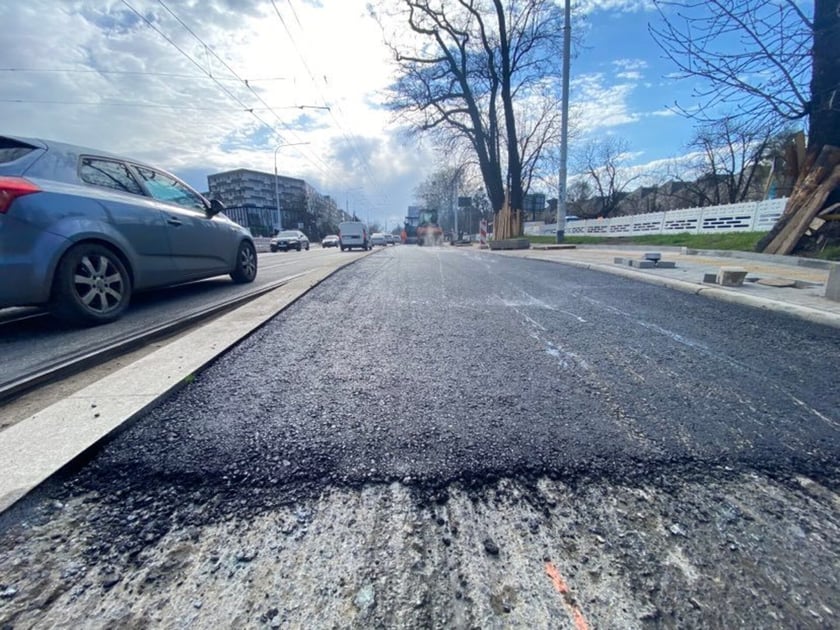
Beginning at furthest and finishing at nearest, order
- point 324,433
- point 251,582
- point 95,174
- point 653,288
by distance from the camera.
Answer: point 653,288, point 95,174, point 324,433, point 251,582

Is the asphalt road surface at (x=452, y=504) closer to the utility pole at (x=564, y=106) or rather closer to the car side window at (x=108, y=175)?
the car side window at (x=108, y=175)

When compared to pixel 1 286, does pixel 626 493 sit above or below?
below

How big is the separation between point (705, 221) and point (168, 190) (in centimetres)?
1847

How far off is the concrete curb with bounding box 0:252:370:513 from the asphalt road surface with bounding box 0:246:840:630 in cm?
7

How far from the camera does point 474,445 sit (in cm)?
154

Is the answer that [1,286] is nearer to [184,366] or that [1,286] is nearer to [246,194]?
[184,366]

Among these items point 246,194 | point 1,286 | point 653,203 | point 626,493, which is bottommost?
point 626,493

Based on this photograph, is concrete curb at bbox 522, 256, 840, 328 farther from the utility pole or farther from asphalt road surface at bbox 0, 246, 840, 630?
the utility pole

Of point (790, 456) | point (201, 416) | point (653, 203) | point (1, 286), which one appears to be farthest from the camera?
point (653, 203)

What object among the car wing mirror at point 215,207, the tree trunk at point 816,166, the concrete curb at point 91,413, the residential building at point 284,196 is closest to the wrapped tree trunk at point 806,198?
the tree trunk at point 816,166

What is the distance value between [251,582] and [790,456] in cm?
204

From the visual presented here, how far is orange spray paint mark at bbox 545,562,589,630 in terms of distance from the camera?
0.86 meters

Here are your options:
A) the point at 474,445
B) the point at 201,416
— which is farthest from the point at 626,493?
the point at 201,416

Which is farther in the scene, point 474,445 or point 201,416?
point 201,416
